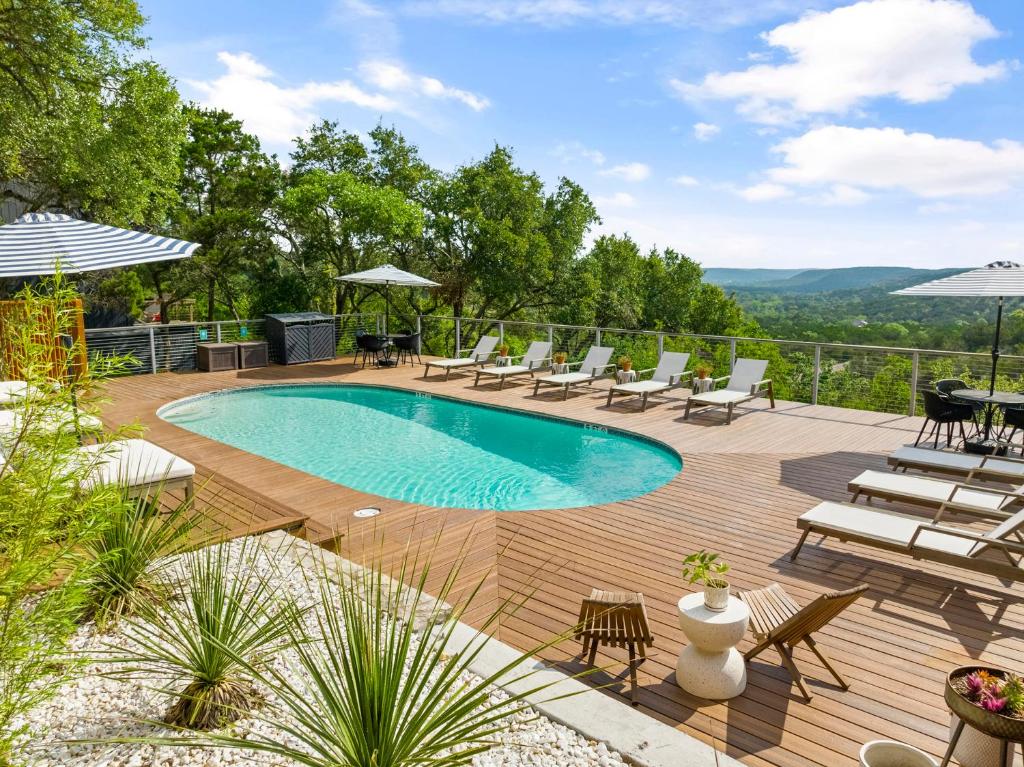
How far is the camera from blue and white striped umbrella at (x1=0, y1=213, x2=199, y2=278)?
5.44 metres

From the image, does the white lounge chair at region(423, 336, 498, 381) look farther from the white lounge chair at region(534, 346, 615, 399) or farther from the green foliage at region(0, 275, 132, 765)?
the green foliage at region(0, 275, 132, 765)

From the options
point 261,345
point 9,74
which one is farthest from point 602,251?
point 9,74

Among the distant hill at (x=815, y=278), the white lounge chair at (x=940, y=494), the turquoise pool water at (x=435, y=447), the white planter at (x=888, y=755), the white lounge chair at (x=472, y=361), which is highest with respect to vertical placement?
the distant hill at (x=815, y=278)

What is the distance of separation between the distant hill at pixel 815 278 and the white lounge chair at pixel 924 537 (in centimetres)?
4908

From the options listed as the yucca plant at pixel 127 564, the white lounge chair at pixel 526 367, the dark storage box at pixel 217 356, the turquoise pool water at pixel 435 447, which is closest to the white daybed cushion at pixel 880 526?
the turquoise pool water at pixel 435 447

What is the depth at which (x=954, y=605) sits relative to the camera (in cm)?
405

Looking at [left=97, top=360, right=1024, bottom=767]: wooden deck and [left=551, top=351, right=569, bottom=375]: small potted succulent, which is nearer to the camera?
[left=97, top=360, right=1024, bottom=767]: wooden deck

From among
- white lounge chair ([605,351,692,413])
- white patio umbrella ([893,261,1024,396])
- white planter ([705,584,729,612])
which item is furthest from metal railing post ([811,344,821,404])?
white planter ([705,584,729,612])

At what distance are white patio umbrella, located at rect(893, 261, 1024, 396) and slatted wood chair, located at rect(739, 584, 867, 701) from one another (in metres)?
4.99

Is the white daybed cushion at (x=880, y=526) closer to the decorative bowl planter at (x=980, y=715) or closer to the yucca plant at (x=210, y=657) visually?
the decorative bowl planter at (x=980, y=715)

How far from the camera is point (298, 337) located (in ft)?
46.5

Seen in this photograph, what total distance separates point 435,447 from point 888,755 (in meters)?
6.79

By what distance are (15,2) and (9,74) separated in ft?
3.66

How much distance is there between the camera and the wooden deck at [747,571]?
298cm
